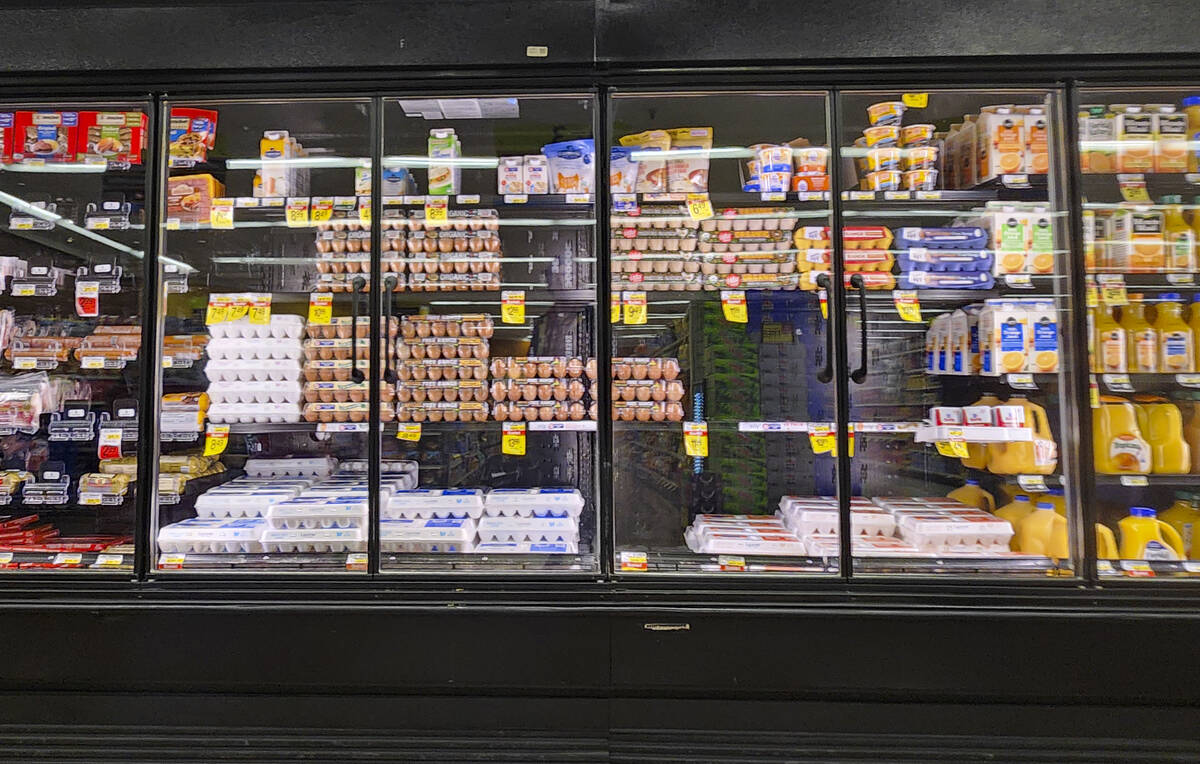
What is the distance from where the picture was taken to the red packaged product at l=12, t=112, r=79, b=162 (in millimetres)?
2568

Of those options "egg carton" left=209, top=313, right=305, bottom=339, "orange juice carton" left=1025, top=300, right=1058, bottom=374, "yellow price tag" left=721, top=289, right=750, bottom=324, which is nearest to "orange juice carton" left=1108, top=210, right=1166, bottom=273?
"orange juice carton" left=1025, top=300, right=1058, bottom=374

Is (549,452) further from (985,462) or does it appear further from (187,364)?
(985,462)

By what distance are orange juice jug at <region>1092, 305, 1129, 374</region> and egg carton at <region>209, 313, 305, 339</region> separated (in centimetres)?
345

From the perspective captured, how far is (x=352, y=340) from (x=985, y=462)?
2935 mm

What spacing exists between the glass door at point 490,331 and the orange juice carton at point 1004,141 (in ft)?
5.64

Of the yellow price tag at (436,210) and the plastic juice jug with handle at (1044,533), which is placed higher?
the yellow price tag at (436,210)

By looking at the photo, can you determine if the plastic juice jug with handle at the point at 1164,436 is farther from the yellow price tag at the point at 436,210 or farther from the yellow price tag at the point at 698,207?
the yellow price tag at the point at 436,210

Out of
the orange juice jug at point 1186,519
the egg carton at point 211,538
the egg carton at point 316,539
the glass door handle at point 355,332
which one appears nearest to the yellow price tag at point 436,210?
the glass door handle at point 355,332

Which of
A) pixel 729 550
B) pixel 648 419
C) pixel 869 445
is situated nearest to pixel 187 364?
pixel 648 419

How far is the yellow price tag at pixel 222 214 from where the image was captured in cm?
243

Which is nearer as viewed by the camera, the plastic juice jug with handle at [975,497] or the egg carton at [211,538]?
the egg carton at [211,538]

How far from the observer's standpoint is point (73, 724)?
7.18 ft

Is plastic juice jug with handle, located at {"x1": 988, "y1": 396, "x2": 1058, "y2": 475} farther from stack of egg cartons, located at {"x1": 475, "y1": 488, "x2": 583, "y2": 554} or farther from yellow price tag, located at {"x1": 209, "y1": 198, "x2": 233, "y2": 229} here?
yellow price tag, located at {"x1": 209, "y1": 198, "x2": 233, "y2": 229}

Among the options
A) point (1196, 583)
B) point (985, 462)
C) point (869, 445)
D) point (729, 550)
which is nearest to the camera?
point (1196, 583)
